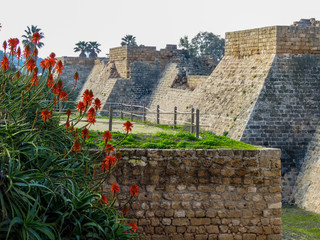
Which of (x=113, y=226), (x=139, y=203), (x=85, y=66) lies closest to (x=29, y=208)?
(x=113, y=226)

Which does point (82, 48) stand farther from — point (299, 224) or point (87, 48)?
point (299, 224)

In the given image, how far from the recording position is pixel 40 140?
327 inches

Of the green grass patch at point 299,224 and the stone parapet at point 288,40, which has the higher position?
the stone parapet at point 288,40

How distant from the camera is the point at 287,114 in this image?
20.3 m

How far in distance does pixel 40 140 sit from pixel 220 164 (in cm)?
377

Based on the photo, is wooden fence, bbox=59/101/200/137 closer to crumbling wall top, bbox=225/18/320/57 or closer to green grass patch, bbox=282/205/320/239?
green grass patch, bbox=282/205/320/239

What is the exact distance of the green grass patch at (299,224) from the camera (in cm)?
1491

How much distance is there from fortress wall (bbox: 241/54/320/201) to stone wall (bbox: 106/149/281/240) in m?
8.52

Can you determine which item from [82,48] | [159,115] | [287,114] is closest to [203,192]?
[287,114]

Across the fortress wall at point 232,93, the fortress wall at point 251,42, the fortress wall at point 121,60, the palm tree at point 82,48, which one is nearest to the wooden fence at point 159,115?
the fortress wall at point 232,93

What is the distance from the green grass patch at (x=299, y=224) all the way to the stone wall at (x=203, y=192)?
12.9ft

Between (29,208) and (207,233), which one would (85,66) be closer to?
(207,233)

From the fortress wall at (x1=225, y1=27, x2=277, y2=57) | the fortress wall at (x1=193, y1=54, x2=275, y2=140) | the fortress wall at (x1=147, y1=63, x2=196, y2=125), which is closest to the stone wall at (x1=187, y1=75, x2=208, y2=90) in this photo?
the fortress wall at (x1=147, y1=63, x2=196, y2=125)

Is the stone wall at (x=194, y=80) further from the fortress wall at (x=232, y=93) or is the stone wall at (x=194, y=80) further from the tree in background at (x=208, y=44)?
the tree in background at (x=208, y=44)
